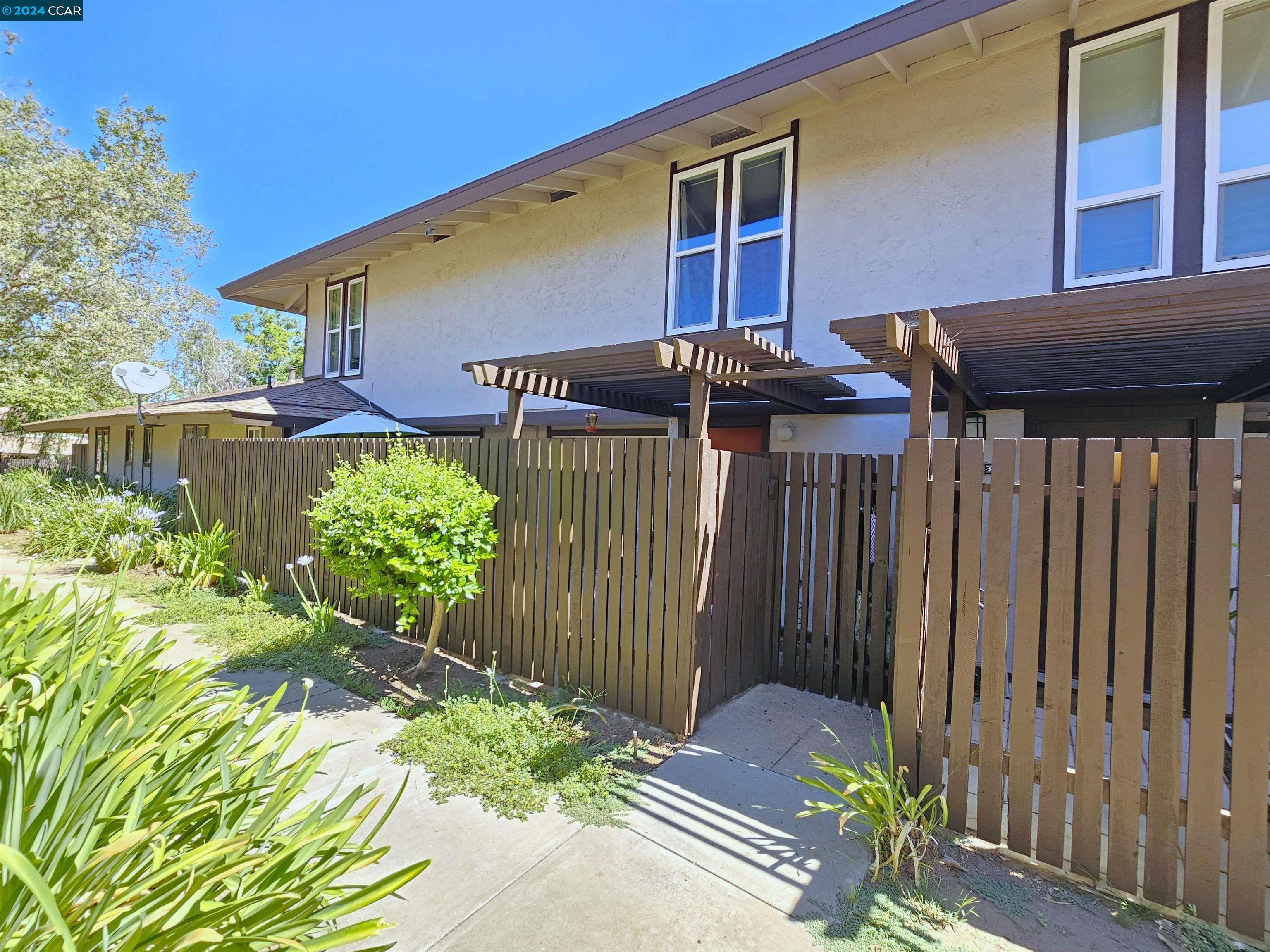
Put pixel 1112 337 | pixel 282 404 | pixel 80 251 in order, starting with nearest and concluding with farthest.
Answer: pixel 1112 337 < pixel 282 404 < pixel 80 251


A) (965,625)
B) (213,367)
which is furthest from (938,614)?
(213,367)

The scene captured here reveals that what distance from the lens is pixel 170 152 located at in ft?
61.7

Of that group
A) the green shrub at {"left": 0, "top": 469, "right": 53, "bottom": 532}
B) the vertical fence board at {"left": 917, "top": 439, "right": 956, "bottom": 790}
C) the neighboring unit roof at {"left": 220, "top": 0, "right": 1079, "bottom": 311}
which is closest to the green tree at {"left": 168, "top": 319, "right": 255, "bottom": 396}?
the green shrub at {"left": 0, "top": 469, "right": 53, "bottom": 532}

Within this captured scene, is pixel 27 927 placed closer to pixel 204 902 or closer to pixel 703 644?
pixel 204 902

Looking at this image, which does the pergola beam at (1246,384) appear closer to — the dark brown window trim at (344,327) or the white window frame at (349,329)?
the dark brown window trim at (344,327)

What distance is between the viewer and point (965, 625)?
10.1ft

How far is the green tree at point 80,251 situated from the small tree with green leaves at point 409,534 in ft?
58.0

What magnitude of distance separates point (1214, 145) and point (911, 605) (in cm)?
462

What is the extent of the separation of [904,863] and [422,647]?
180 inches

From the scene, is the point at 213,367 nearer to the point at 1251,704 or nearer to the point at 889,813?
the point at 889,813

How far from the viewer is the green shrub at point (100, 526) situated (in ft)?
27.3

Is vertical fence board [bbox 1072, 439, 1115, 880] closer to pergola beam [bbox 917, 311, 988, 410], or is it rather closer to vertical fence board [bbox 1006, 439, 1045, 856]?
vertical fence board [bbox 1006, 439, 1045, 856]

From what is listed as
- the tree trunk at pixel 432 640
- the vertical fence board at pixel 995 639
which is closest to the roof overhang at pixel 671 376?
the vertical fence board at pixel 995 639

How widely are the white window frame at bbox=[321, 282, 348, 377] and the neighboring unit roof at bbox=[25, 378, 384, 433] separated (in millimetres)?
296
